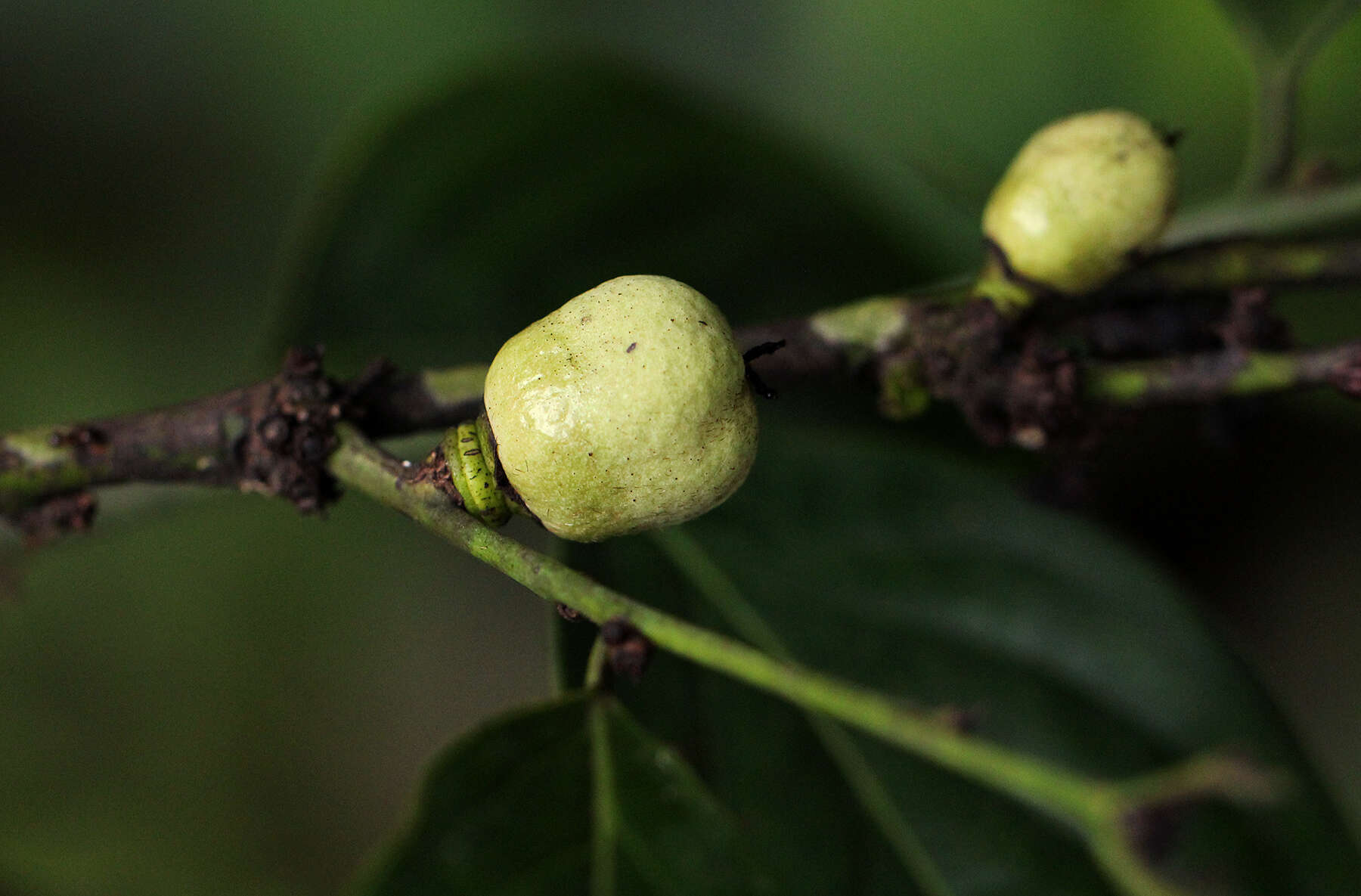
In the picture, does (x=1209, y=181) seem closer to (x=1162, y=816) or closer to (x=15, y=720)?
(x=1162, y=816)

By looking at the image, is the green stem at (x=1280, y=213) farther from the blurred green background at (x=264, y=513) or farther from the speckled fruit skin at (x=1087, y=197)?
the blurred green background at (x=264, y=513)

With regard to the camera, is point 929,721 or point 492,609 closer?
point 929,721

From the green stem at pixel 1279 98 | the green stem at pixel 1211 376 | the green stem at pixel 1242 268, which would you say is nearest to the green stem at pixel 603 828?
the green stem at pixel 1211 376

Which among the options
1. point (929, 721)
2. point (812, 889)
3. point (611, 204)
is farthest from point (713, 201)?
point (929, 721)

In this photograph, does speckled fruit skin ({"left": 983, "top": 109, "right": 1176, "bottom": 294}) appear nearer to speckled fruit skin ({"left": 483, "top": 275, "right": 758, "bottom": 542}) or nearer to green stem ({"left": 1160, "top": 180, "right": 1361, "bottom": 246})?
speckled fruit skin ({"left": 483, "top": 275, "right": 758, "bottom": 542})

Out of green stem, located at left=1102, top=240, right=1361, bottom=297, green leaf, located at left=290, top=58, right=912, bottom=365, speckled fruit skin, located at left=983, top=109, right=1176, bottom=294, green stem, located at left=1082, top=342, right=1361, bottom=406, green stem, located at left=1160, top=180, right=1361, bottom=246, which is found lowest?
green stem, located at left=1082, top=342, right=1361, bottom=406

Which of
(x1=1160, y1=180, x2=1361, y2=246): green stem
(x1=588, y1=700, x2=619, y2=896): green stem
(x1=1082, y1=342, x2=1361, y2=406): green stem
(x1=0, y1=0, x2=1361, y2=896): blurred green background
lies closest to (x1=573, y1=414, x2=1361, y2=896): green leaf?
(x1=588, y1=700, x2=619, y2=896): green stem

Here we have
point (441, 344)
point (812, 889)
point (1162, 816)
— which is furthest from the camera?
point (441, 344)
